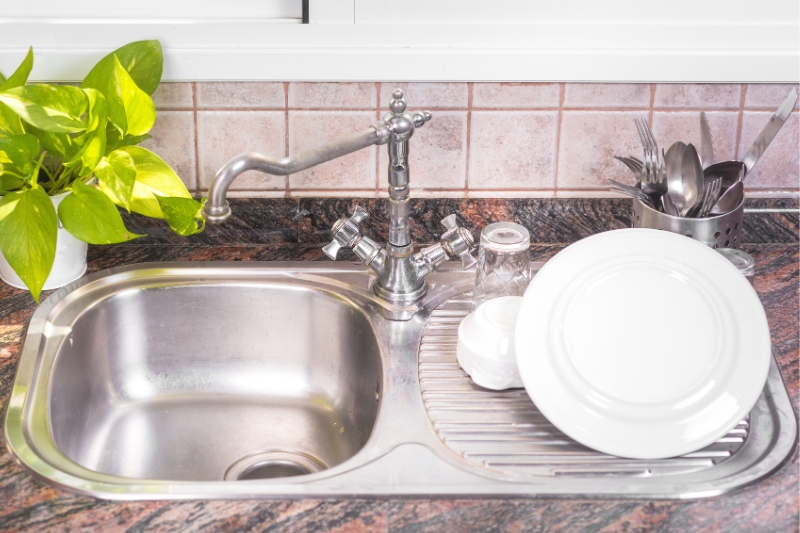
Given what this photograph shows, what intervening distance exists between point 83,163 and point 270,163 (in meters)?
0.31

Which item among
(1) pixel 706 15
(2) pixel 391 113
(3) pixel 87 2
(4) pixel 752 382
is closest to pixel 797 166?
(1) pixel 706 15

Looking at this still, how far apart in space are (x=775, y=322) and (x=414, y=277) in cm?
50

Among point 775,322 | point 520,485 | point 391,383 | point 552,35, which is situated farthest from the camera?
point 552,35

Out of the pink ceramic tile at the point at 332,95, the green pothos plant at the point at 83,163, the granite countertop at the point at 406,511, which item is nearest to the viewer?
the granite countertop at the point at 406,511

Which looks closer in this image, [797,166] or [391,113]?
[391,113]

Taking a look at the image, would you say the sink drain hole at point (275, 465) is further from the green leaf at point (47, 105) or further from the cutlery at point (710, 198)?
the cutlery at point (710, 198)

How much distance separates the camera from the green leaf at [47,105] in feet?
3.43

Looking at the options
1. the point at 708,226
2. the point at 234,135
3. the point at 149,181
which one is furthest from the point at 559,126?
the point at 149,181

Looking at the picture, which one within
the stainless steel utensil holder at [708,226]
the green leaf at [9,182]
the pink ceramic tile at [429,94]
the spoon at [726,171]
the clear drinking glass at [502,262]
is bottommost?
the clear drinking glass at [502,262]

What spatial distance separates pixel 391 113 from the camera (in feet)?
3.63

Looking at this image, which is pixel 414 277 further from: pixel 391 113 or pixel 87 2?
pixel 87 2

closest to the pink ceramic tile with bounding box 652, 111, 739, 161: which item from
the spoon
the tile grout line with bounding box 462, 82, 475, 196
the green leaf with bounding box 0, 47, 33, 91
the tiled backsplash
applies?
the tiled backsplash

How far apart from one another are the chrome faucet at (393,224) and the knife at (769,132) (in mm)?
426

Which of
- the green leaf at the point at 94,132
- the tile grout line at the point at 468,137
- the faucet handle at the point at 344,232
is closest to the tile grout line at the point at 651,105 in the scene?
the tile grout line at the point at 468,137
